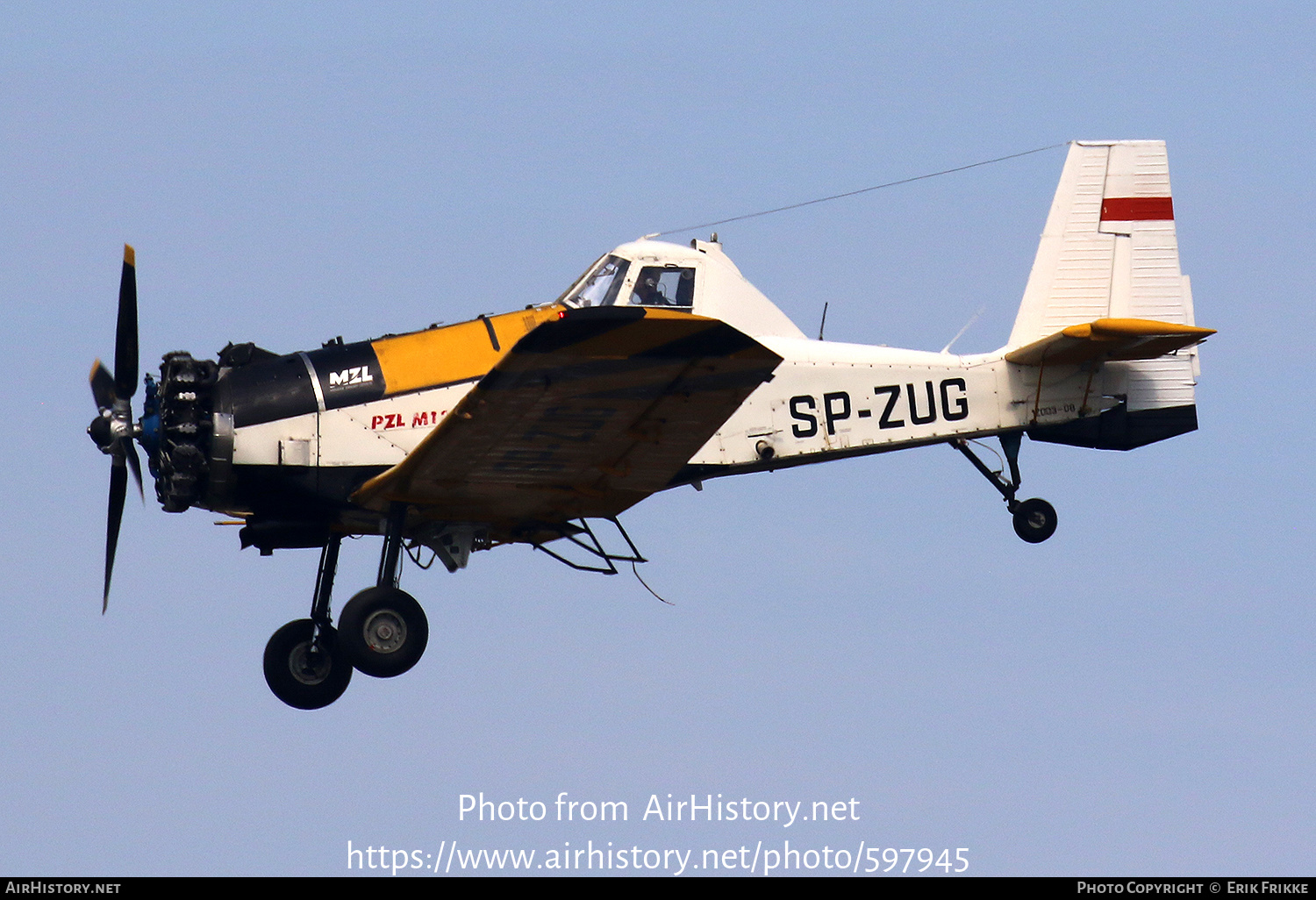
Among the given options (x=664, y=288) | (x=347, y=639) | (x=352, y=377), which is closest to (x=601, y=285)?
(x=664, y=288)

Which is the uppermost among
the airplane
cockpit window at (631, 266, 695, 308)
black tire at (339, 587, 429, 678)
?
cockpit window at (631, 266, 695, 308)

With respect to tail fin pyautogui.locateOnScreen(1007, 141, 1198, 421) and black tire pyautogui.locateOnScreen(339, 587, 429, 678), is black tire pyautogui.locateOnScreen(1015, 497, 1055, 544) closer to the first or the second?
tail fin pyautogui.locateOnScreen(1007, 141, 1198, 421)

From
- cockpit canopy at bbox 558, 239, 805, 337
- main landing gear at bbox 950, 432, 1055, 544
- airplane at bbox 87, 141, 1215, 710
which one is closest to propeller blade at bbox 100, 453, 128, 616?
airplane at bbox 87, 141, 1215, 710

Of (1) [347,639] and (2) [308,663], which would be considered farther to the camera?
(2) [308,663]

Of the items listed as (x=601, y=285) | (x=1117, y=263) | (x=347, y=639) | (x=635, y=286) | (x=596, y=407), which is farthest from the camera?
(x=1117, y=263)

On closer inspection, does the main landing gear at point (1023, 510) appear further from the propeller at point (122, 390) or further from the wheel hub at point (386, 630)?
the propeller at point (122, 390)

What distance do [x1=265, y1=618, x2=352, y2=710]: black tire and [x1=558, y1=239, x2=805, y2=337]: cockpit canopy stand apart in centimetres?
425

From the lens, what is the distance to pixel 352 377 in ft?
65.4

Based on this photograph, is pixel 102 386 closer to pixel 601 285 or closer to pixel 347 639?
pixel 347 639

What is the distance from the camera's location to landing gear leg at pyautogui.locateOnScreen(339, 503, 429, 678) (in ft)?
62.6

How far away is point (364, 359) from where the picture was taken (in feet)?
65.8

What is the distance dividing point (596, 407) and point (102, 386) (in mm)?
5320
